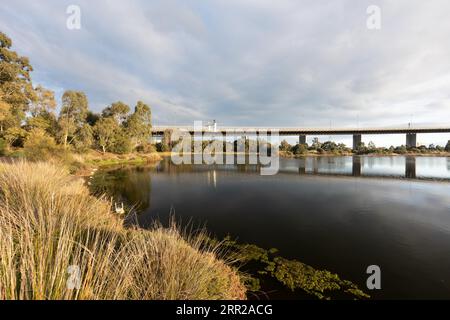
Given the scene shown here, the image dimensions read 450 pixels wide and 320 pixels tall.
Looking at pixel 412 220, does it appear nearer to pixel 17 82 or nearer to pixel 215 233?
pixel 215 233

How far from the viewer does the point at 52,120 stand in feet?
98.3

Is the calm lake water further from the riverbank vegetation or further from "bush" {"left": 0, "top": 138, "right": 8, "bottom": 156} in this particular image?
"bush" {"left": 0, "top": 138, "right": 8, "bottom": 156}

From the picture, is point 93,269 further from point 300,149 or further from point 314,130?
point 300,149

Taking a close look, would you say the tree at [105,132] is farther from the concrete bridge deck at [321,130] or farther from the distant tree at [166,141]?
the concrete bridge deck at [321,130]

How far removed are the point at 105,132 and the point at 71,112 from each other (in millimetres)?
6404

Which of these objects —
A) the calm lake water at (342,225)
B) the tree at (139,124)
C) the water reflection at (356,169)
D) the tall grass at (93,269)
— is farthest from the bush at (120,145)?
the tall grass at (93,269)

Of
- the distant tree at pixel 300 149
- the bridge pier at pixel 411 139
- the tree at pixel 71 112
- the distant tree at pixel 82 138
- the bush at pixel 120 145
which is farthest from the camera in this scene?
the distant tree at pixel 300 149

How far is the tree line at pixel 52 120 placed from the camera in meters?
15.7

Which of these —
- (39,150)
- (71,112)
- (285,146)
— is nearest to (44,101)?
(71,112)

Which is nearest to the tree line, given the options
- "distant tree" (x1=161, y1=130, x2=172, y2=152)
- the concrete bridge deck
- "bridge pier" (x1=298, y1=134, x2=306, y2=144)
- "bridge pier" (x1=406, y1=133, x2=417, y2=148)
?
"distant tree" (x1=161, y1=130, x2=172, y2=152)

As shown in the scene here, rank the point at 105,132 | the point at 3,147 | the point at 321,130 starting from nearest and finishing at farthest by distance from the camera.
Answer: the point at 3,147
the point at 105,132
the point at 321,130

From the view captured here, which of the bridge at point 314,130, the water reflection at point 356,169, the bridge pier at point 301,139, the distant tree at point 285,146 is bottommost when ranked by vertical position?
the water reflection at point 356,169

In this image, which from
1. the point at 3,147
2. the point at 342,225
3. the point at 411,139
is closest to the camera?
the point at 342,225
